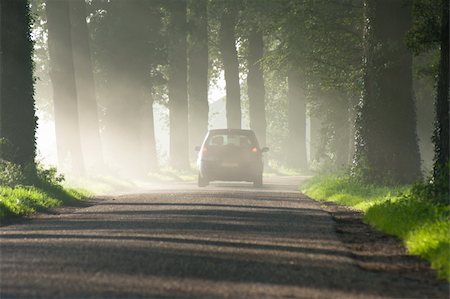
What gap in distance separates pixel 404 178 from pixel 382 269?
13.3 metres

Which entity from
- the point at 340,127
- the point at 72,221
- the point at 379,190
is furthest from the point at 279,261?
the point at 340,127

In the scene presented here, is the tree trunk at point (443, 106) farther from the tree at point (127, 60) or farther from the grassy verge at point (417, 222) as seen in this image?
the tree at point (127, 60)

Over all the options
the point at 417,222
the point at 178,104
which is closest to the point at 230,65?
the point at 178,104

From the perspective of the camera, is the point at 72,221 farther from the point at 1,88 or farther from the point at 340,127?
the point at 340,127

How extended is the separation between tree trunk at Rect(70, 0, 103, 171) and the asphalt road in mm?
18844

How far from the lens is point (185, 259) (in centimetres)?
946

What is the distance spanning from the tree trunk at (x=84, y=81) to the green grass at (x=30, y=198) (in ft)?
41.1

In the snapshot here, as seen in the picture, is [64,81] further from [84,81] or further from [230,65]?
[230,65]

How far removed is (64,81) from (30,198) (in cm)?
1346

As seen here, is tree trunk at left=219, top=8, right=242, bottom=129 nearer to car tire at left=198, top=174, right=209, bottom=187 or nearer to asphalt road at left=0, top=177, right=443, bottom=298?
car tire at left=198, top=174, right=209, bottom=187

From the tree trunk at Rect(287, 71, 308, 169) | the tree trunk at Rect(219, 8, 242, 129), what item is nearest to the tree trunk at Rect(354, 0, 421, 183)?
the tree trunk at Rect(219, 8, 242, 129)

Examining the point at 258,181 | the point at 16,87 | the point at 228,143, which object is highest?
the point at 16,87

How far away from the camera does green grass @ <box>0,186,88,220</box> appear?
15779 millimetres

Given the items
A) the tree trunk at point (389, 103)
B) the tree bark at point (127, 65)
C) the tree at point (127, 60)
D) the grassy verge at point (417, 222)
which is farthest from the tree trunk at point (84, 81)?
the grassy verge at point (417, 222)
